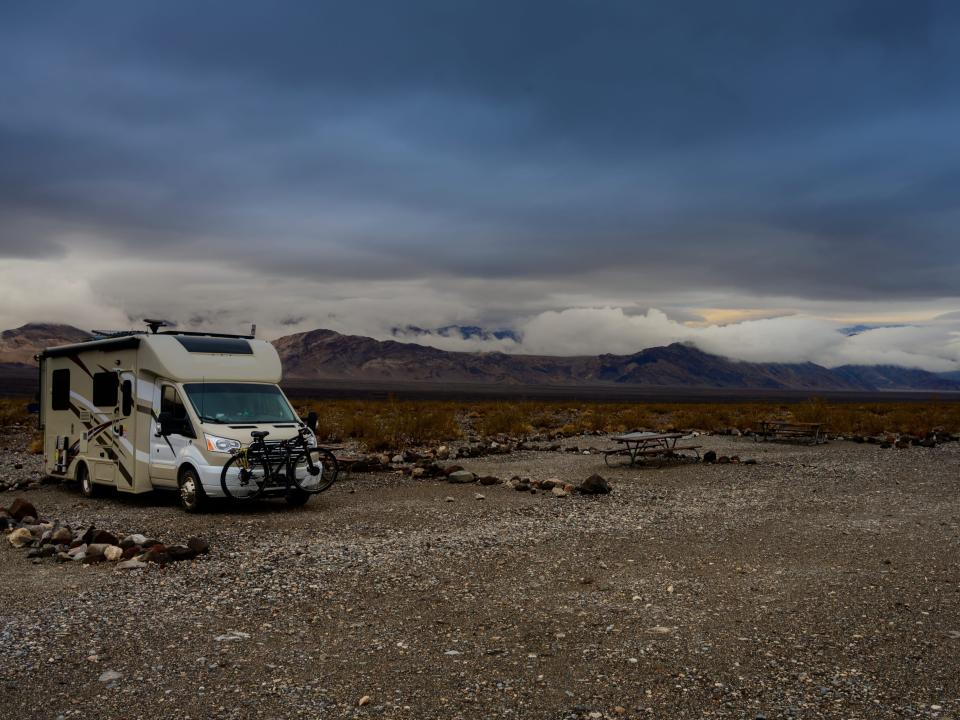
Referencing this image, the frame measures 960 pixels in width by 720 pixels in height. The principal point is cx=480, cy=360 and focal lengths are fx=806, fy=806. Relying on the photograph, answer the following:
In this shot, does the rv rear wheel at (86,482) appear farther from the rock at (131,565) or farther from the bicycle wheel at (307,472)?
the rock at (131,565)

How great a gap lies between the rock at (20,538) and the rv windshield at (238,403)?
10.8 ft

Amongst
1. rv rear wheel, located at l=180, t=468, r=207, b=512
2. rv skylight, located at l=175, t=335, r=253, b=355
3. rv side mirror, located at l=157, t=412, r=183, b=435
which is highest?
rv skylight, located at l=175, t=335, r=253, b=355

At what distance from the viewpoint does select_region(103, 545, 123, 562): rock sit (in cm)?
950

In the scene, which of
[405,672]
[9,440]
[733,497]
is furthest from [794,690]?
[9,440]

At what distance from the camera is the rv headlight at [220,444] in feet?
42.3

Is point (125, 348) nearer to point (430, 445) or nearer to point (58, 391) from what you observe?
point (58, 391)

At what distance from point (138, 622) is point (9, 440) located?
2521 centimetres

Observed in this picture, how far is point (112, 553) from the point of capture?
31.2 ft

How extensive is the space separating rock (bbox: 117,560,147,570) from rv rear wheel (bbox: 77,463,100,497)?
22.2ft

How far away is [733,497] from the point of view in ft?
50.9

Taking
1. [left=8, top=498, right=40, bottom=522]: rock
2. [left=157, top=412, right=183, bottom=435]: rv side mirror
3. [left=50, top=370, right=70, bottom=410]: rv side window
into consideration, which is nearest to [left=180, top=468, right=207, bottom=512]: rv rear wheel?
[left=157, top=412, right=183, bottom=435]: rv side mirror

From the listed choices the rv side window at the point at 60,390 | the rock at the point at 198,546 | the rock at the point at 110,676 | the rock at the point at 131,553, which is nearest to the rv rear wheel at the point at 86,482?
the rv side window at the point at 60,390

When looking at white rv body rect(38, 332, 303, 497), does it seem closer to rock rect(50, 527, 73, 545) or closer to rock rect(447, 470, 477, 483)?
rock rect(50, 527, 73, 545)

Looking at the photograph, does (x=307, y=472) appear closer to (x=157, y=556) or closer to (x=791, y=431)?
(x=157, y=556)
